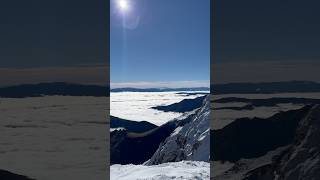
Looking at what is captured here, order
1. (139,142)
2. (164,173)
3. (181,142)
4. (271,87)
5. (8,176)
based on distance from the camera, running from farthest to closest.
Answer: (181,142) < (139,142) < (164,173) < (271,87) < (8,176)

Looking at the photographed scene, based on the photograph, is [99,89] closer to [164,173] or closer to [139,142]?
[164,173]

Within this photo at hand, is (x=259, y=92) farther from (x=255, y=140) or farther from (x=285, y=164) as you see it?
(x=285, y=164)

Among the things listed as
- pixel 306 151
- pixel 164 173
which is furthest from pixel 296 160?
pixel 164 173

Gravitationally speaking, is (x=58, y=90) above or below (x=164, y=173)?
above

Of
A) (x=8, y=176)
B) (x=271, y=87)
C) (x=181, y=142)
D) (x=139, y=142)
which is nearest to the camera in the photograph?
(x=8, y=176)

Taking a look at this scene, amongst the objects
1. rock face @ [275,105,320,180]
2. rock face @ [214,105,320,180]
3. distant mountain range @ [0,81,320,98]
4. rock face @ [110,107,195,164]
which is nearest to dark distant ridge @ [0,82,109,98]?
distant mountain range @ [0,81,320,98]

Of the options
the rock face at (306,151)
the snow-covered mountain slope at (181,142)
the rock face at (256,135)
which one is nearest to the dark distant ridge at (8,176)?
the rock face at (256,135)

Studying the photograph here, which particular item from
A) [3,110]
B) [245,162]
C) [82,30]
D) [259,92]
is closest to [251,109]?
[259,92]
